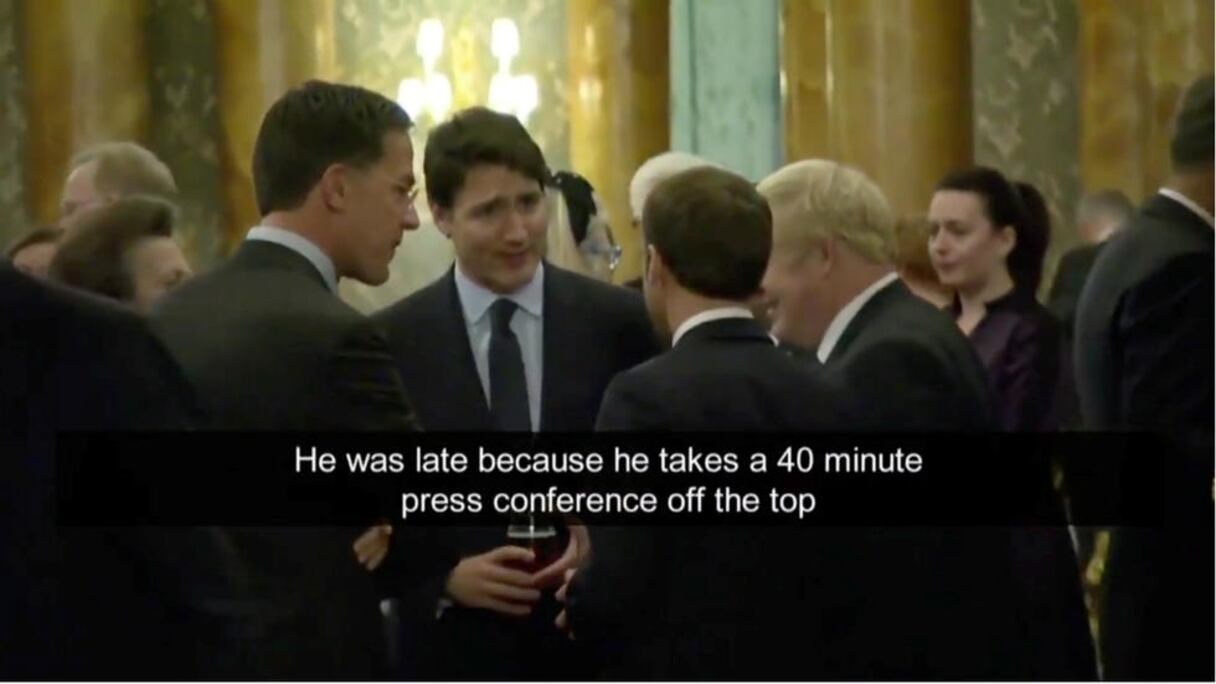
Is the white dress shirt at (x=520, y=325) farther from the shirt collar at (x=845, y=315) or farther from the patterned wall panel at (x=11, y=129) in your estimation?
the patterned wall panel at (x=11, y=129)

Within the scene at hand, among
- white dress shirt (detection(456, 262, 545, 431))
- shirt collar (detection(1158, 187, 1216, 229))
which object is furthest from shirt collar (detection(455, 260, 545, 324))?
shirt collar (detection(1158, 187, 1216, 229))

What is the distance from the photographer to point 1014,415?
126 inches

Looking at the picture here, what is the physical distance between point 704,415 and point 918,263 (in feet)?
3.20

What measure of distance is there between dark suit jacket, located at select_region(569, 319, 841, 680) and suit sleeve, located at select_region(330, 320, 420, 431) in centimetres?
31

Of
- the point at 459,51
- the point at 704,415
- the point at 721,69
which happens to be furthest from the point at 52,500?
the point at 721,69

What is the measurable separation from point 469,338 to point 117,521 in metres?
0.97

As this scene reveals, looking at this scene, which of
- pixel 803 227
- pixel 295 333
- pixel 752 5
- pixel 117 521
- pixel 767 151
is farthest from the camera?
pixel 752 5

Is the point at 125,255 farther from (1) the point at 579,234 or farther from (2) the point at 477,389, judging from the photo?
(1) the point at 579,234

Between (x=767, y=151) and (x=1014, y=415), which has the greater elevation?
(x=767, y=151)

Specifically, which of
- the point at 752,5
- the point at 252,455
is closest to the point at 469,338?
the point at 252,455

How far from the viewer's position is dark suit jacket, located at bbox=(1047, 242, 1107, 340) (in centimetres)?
341

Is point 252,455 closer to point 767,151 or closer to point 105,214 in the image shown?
point 105,214

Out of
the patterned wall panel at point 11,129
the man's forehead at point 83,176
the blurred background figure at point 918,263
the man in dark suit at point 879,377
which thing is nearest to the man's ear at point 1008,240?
the blurred background figure at point 918,263

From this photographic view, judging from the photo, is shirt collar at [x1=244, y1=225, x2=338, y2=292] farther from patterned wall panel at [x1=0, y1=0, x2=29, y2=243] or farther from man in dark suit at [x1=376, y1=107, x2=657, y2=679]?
patterned wall panel at [x1=0, y1=0, x2=29, y2=243]
